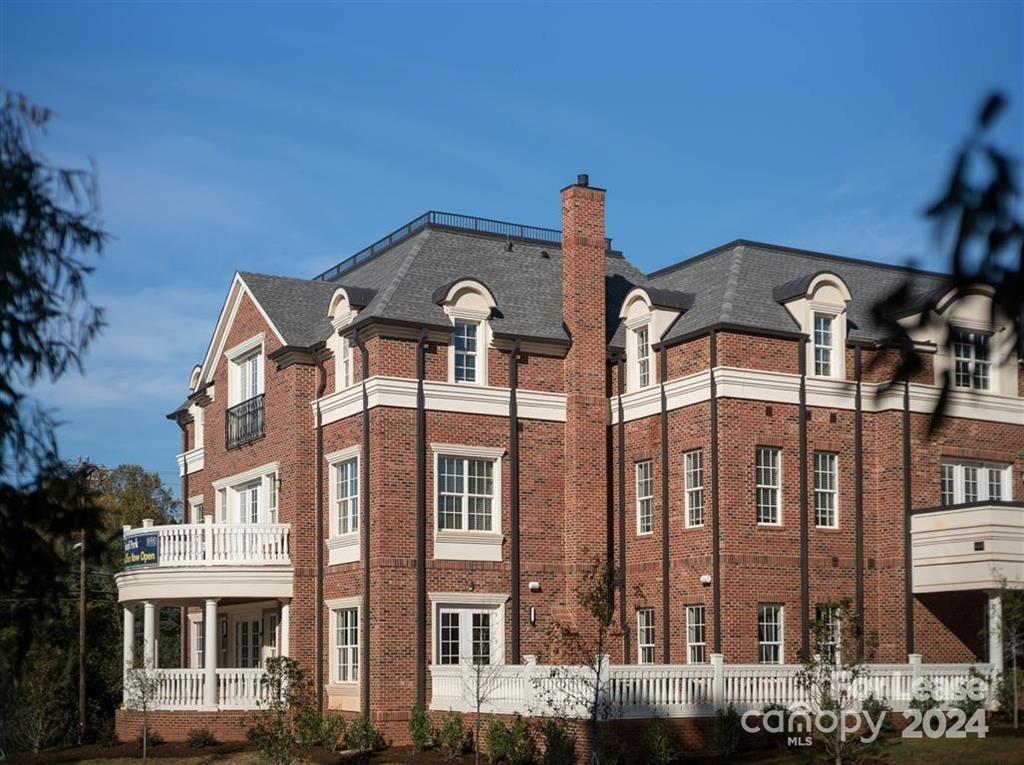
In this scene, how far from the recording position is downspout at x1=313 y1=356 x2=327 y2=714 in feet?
111

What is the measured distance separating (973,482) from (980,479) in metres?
0.21

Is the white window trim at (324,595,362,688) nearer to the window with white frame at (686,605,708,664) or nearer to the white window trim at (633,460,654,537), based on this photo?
the white window trim at (633,460,654,537)

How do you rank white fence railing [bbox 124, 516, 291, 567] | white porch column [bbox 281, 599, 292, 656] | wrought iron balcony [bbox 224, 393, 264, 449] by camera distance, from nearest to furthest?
white porch column [bbox 281, 599, 292, 656]
white fence railing [bbox 124, 516, 291, 567]
wrought iron balcony [bbox 224, 393, 264, 449]

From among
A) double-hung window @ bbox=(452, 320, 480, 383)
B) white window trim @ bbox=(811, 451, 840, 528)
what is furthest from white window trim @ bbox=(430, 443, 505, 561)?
white window trim @ bbox=(811, 451, 840, 528)

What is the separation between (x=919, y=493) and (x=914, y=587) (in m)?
2.14

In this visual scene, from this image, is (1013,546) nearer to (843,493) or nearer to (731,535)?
(843,493)

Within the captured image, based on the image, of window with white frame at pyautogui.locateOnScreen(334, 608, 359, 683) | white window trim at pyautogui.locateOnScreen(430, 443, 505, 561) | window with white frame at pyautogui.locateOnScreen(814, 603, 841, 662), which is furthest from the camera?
window with white frame at pyautogui.locateOnScreen(334, 608, 359, 683)

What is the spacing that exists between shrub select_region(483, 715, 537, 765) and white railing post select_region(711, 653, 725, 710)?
11.4ft

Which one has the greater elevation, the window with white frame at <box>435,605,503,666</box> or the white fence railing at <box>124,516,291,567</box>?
the white fence railing at <box>124,516,291,567</box>

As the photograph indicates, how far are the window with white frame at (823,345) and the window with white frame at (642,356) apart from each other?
384 cm

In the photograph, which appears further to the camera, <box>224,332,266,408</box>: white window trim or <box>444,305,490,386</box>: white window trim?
<box>224,332,266,408</box>: white window trim

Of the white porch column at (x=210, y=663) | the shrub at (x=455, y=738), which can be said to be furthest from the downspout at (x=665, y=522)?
the white porch column at (x=210, y=663)

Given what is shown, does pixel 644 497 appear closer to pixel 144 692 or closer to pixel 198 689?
pixel 198 689

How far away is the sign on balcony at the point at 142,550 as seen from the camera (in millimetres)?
35281
